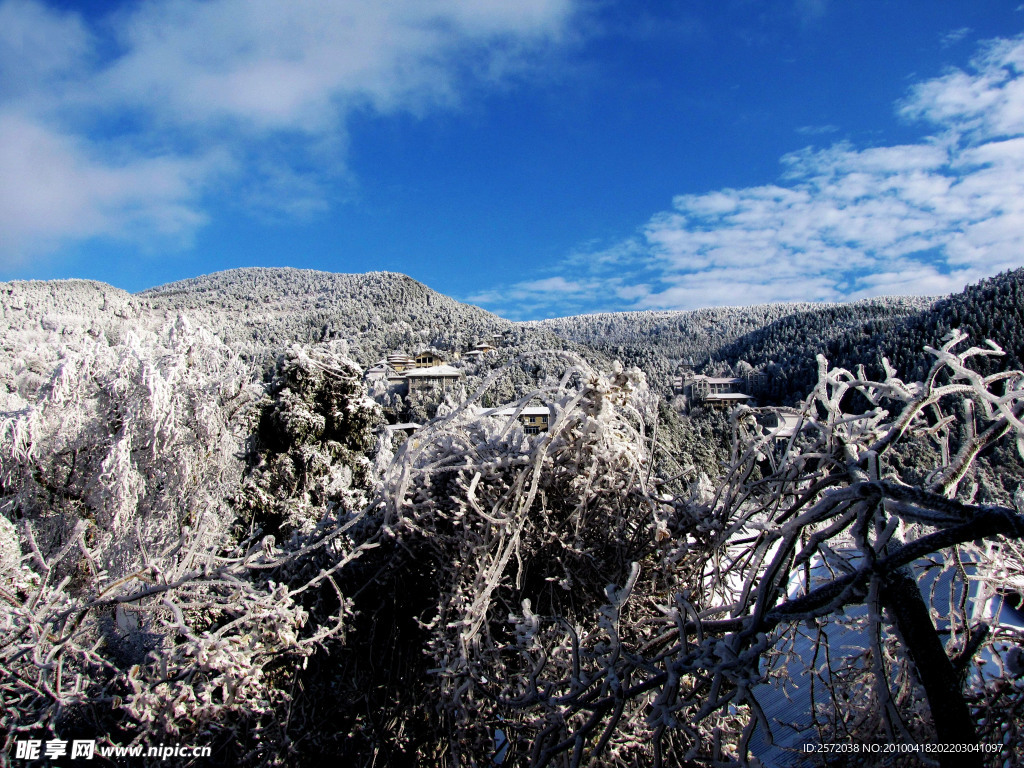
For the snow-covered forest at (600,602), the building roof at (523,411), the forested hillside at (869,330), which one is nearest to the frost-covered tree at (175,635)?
the snow-covered forest at (600,602)

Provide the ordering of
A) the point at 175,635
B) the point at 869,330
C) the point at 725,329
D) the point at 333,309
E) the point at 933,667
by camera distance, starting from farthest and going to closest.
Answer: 1. the point at 725,329
2. the point at 333,309
3. the point at 869,330
4. the point at 175,635
5. the point at 933,667

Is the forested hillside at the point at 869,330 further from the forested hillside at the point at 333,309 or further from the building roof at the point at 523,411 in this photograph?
the building roof at the point at 523,411

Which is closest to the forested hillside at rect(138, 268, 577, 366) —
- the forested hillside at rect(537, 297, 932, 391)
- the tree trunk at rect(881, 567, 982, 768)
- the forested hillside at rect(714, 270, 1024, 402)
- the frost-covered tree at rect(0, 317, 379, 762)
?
the forested hillside at rect(537, 297, 932, 391)

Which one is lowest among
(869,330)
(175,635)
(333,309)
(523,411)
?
(175,635)

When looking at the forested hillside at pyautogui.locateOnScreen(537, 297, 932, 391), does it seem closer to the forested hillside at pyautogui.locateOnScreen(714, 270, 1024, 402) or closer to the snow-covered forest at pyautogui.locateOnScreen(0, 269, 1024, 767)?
the forested hillside at pyautogui.locateOnScreen(714, 270, 1024, 402)

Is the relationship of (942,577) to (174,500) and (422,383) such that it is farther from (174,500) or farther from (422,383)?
(422,383)

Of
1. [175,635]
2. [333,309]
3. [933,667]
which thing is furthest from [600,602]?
[333,309]

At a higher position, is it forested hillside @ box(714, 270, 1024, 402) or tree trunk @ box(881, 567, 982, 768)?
forested hillside @ box(714, 270, 1024, 402)

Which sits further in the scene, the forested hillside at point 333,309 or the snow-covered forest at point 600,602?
the forested hillside at point 333,309

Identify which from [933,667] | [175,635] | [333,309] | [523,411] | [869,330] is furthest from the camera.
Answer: [333,309]

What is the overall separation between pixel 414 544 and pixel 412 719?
34cm

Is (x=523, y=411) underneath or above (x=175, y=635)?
above

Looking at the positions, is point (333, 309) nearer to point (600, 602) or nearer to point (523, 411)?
point (523, 411)

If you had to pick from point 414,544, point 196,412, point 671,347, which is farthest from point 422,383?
point 671,347
